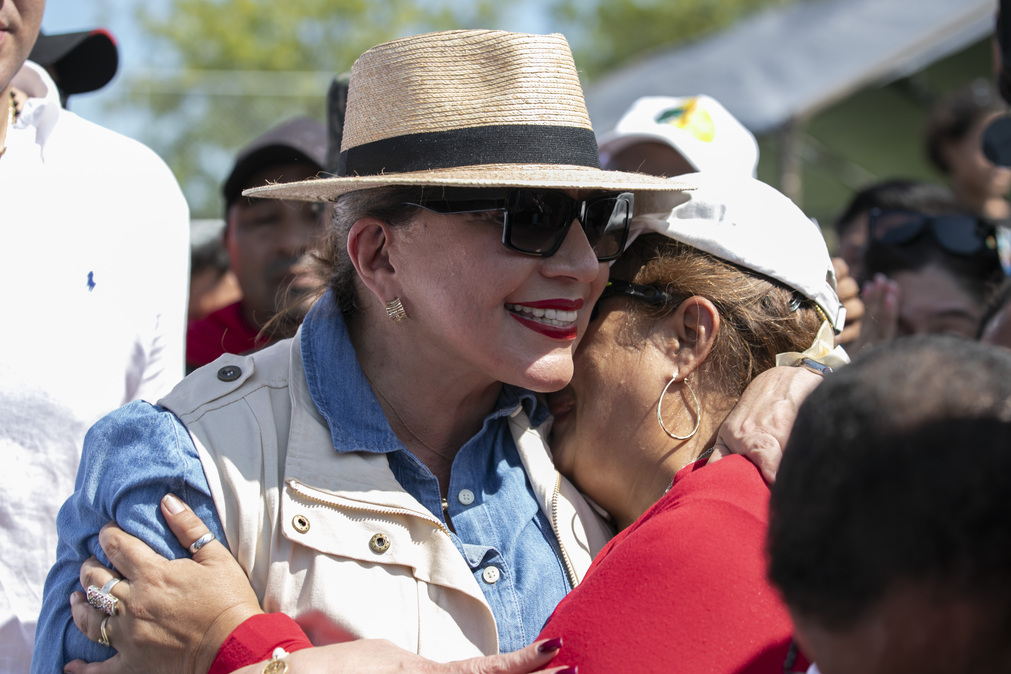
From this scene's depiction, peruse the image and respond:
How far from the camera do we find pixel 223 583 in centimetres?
181

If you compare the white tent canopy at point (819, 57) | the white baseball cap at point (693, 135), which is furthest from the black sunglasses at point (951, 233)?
the white tent canopy at point (819, 57)

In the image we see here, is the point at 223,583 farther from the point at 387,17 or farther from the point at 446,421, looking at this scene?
the point at 387,17

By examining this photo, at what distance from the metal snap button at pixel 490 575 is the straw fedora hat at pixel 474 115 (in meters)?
0.81

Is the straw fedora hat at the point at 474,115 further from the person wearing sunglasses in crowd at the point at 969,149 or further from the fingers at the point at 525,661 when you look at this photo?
the person wearing sunglasses in crowd at the point at 969,149

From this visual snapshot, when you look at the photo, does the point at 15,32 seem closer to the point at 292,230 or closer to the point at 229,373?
the point at 229,373

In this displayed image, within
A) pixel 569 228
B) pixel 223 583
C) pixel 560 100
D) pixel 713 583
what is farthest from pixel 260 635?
pixel 560 100

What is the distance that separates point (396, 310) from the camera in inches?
83.2

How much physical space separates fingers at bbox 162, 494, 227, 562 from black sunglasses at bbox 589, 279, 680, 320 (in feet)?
3.14

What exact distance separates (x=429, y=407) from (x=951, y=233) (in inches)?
98.5

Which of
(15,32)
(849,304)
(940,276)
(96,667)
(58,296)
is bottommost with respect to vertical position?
(940,276)

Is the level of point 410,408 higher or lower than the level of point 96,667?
higher

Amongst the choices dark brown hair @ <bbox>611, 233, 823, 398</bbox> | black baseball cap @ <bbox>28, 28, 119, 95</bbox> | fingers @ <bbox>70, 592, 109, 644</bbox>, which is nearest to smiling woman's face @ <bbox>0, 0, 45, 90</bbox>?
black baseball cap @ <bbox>28, 28, 119, 95</bbox>

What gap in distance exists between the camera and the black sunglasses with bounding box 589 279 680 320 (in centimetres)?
218

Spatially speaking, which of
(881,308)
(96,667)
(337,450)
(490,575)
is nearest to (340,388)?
(337,450)
